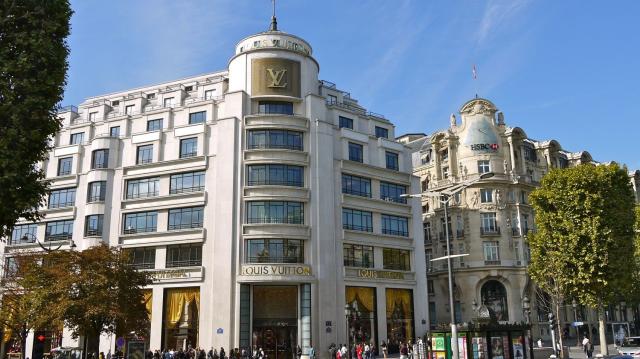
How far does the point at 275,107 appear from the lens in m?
51.4

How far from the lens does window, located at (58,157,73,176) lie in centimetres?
5619

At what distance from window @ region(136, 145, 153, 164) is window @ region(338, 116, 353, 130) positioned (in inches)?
707

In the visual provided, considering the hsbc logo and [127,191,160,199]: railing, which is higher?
the hsbc logo

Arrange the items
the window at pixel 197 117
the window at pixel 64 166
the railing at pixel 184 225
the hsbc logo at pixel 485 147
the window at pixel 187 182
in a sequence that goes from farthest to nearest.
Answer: the hsbc logo at pixel 485 147 → the window at pixel 64 166 → the window at pixel 197 117 → the window at pixel 187 182 → the railing at pixel 184 225

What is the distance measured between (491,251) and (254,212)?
96.5 feet

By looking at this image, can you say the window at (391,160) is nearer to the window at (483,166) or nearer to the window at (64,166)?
the window at (483,166)

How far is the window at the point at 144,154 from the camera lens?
52.9 meters

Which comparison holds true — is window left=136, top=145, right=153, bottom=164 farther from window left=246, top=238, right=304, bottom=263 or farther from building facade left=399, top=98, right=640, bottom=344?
building facade left=399, top=98, right=640, bottom=344

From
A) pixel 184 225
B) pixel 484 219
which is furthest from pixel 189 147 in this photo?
pixel 484 219

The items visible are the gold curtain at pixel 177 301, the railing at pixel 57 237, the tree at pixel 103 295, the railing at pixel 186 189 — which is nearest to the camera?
the tree at pixel 103 295

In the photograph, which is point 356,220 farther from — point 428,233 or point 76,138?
A: point 76,138

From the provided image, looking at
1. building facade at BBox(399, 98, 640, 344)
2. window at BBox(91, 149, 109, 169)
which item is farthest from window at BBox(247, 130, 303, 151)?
building facade at BBox(399, 98, 640, 344)

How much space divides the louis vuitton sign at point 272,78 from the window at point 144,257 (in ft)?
54.3

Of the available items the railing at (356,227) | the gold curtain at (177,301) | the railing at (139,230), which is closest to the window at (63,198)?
the railing at (139,230)
